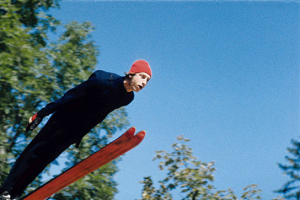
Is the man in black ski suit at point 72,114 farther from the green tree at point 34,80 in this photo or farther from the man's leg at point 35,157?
the green tree at point 34,80

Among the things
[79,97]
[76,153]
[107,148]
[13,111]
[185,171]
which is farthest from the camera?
[76,153]

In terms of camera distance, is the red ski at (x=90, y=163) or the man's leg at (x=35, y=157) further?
the red ski at (x=90, y=163)

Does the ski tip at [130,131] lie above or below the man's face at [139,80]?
below

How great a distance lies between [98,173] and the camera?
28.9 ft

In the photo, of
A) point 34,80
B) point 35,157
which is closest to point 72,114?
point 35,157

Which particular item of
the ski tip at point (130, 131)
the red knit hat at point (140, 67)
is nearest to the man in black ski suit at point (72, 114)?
the red knit hat at point (140, 67)

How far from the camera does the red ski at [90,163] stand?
3916mm

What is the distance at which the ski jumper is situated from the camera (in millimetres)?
3510

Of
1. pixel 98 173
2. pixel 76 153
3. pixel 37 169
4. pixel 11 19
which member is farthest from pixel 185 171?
pixel 11 19

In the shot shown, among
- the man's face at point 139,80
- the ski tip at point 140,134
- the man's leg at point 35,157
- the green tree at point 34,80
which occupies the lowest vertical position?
the man's leg at point 35,157

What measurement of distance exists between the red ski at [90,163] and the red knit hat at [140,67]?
2.43ft

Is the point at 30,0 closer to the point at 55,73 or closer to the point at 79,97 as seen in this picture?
the point at 55,73

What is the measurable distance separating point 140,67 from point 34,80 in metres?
5.69

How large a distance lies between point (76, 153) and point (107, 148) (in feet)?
18.1
